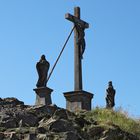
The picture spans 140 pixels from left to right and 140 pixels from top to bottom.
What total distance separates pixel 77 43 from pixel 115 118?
147 inches

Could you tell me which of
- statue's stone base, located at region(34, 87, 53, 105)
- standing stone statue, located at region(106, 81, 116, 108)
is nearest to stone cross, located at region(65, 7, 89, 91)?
statue's stone base, located at region(34, 87, 53, 105)

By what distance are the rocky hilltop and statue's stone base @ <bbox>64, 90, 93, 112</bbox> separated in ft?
10.3

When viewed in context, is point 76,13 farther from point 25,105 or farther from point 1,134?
point 1,134

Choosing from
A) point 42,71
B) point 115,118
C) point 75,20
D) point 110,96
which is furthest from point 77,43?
point 115,118

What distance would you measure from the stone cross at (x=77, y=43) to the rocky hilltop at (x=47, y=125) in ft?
12.5

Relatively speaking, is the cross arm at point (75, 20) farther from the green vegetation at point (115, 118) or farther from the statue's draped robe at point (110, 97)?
the green vegetation at point (115, 118)

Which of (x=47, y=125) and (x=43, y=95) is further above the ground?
(x=43, y=95)

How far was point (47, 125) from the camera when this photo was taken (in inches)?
514

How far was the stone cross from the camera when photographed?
60.0ft

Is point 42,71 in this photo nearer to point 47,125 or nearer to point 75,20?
point 75,20

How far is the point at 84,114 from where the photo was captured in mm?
15430

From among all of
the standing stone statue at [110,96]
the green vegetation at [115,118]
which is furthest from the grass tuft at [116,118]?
the standing stone statue at [110,96]

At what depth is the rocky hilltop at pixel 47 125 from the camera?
41.1 feet

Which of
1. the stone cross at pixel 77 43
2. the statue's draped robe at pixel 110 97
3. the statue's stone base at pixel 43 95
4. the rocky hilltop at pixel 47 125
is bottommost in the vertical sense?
the rocky hilltop at pixel 47 125
